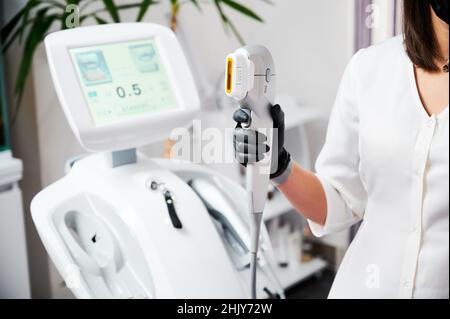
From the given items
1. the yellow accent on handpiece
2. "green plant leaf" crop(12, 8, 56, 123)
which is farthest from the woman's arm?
"green plant leaf" crop(12, 8, 56, 123)

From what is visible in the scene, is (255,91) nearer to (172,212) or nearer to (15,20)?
(172,212)

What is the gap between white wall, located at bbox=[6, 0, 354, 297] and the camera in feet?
3.25

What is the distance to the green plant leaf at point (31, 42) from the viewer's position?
122 centimetres

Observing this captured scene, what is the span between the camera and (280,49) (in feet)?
3.34

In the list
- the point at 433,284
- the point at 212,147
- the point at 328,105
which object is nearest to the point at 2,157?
the point at 212,147

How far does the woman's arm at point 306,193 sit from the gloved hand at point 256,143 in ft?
0.11

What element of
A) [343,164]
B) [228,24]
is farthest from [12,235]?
[343,164]

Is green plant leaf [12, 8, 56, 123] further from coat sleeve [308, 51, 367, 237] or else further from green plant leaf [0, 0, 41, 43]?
coat sleeve [308, 51, 367, 237]

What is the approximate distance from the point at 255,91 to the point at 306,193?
17cm

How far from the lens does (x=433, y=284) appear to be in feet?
2.18

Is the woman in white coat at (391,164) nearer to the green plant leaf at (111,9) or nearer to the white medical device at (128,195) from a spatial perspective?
the white medical device at (128,195)

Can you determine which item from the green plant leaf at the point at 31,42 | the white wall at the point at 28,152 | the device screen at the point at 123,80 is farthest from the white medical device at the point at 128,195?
the green plant leaf at the point at 31,42

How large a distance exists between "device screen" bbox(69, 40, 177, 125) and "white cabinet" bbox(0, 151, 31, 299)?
28 centimetres

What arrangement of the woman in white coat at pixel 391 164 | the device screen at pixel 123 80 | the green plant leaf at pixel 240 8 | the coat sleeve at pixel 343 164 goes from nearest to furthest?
the woman in white coat at pixel 391 164, the coat sleeve at pixel 343 164, the device screen at pixel 123 80, the green plant leaf at pixel 240 8
